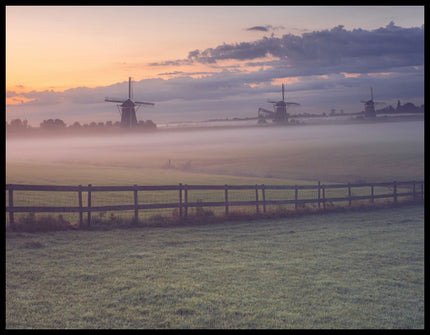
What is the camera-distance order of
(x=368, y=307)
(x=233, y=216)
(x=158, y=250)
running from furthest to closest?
1. (x=233, y=216)
2. (x=158, y=250)
3. (x=368, y=307)

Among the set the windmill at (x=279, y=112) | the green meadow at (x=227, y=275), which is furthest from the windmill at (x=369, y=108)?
the green meadow at (x=227, y=275)

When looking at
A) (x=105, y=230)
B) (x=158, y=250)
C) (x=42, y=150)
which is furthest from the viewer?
(x=42, y=150)

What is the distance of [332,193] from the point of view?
113ft

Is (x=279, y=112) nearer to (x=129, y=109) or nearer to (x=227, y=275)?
(x=129, y=109)

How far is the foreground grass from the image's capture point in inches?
319

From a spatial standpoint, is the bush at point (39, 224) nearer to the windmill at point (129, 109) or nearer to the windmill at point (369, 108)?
the windmill at point (129, 109)

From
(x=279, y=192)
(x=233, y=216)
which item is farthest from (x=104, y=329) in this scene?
(x=279, y=192)

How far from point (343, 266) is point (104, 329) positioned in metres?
6.83

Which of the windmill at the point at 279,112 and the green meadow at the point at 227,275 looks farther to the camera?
the windmill at the point at 279,112

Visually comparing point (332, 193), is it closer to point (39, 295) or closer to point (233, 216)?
point (233, 216)

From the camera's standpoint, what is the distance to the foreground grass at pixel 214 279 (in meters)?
8.11

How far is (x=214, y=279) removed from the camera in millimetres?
10375

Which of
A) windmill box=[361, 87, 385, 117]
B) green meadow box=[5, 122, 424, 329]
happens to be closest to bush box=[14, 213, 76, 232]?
green meadow box=[5, 122, 424, 329]

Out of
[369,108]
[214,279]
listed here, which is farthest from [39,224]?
[369,108]
